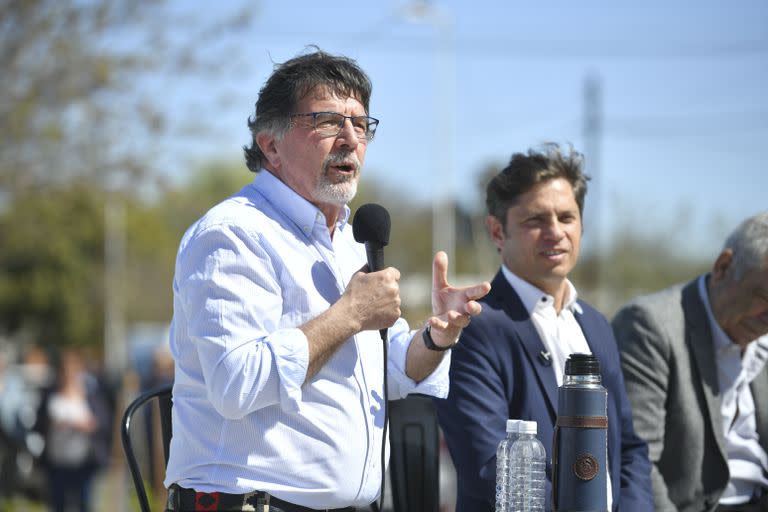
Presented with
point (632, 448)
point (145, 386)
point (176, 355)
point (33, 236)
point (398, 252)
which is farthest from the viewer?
point (398, 252)

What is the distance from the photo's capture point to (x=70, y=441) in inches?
481

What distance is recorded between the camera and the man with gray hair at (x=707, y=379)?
4598 mm

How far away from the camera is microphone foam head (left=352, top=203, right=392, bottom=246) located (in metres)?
3.21

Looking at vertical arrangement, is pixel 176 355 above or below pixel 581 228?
below

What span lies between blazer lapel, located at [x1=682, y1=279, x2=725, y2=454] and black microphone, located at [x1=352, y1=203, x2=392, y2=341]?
6.82 feet

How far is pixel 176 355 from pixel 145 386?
39.2ft

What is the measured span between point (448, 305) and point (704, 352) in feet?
6.04

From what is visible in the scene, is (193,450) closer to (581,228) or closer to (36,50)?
(581,228)

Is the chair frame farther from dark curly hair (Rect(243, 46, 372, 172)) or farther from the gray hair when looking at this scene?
the gray hair

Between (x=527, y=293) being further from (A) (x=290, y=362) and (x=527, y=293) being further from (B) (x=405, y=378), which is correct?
(A) (x=290, y=362)

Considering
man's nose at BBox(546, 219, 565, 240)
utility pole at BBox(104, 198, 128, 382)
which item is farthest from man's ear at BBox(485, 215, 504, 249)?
utility pole at BBox(104, 198, 128, 382)

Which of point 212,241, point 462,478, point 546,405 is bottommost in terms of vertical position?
point 462,478

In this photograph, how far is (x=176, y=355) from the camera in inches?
125

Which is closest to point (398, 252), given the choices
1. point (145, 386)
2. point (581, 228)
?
point (145, 386)
